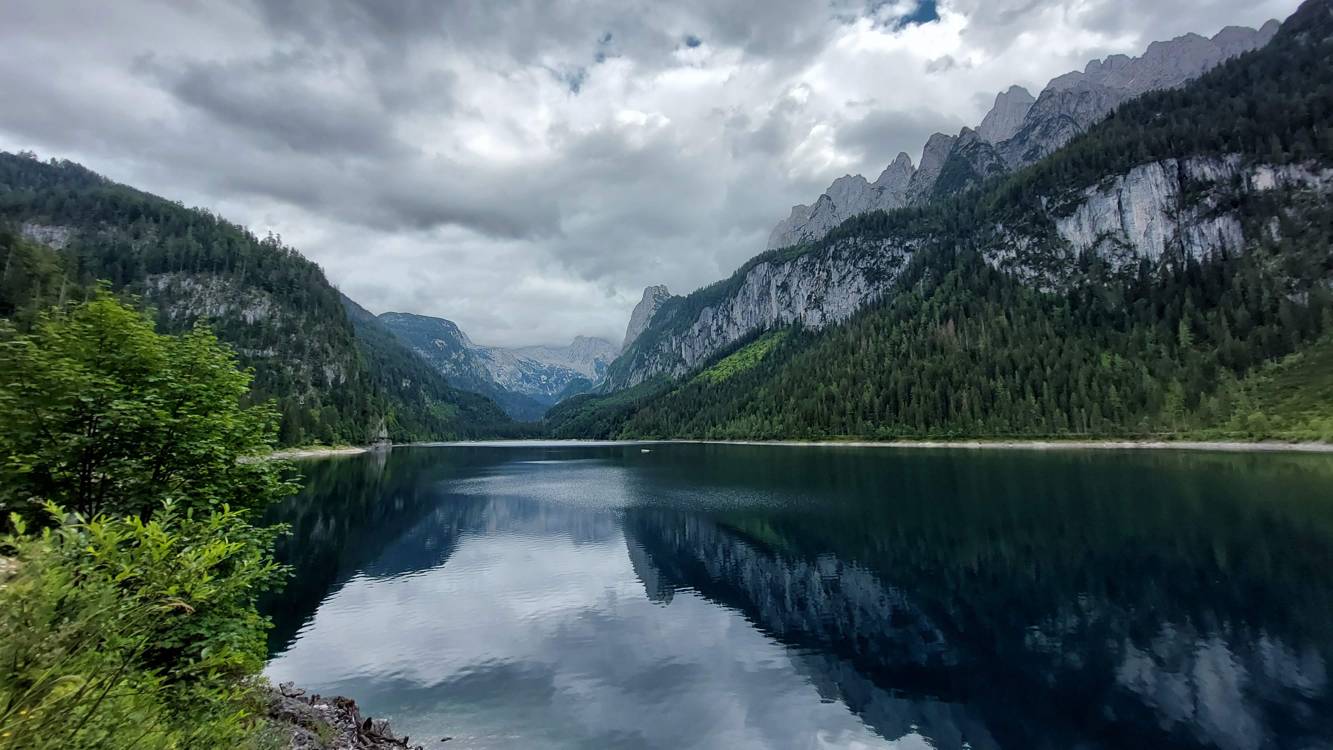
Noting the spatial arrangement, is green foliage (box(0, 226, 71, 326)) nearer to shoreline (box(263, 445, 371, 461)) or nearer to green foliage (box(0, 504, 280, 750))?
shoreline (box(263, 445, 371, 461))

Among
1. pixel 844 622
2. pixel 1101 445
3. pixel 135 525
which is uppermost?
pixel 135 525

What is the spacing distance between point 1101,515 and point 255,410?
210 feet

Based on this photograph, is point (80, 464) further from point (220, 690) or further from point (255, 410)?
point (220, 690)

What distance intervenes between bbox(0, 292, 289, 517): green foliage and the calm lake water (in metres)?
11.8

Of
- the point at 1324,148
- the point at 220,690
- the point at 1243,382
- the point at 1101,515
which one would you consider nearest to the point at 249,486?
the point at 220,690

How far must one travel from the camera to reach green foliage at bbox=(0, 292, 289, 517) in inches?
568

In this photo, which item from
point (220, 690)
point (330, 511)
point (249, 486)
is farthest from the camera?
point (330, 511)

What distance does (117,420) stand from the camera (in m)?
14.9

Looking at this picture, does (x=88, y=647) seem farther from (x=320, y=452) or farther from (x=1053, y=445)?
(x=1053, y=445)

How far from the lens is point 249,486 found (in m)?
18.5

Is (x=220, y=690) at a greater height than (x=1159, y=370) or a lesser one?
lesser

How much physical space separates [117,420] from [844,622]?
1236 inches

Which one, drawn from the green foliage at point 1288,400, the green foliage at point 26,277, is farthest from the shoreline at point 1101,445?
the green foliage at point 26,277

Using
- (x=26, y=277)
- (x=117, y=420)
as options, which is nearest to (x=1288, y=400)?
(x=117, y=420)
